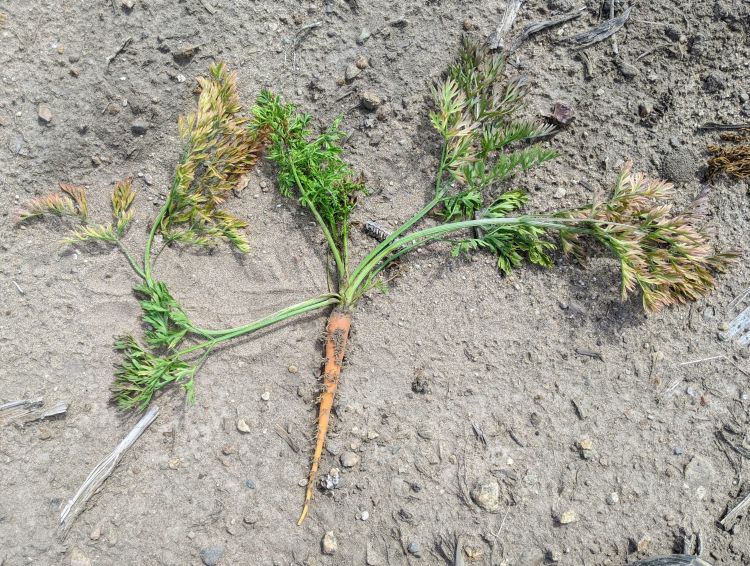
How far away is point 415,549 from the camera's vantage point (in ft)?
8.88

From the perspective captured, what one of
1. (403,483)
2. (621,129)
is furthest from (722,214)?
(403,483)

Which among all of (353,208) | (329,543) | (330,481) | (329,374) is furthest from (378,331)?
(329,543)

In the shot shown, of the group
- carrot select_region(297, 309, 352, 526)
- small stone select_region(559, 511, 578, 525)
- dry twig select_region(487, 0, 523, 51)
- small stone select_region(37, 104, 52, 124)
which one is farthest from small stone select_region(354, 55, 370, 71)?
small stone select_region(559, 511, 578, 525)

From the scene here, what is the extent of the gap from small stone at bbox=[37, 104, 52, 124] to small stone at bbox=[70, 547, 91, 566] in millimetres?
2147

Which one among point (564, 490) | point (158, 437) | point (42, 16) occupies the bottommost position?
point (564, 490)

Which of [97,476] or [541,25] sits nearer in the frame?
[97,476]

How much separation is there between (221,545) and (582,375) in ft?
6.62

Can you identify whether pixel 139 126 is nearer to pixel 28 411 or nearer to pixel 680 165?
pixel 28 411

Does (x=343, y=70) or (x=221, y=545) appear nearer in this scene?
(x=221, y=545)

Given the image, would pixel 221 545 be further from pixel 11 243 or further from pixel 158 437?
pixel 11 243

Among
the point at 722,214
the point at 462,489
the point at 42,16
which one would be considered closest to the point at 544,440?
the point at 462,489

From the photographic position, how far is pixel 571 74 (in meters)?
2.89

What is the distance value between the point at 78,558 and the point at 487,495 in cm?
204

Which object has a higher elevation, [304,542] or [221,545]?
[221,545]
